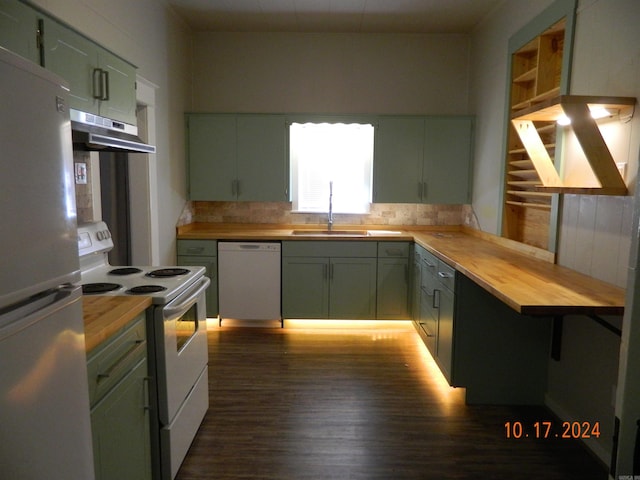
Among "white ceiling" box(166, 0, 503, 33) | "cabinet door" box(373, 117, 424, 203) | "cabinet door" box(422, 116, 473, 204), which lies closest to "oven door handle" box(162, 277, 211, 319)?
"cabinet door" box(373, 117, 424, 203)

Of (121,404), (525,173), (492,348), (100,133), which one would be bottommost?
(492,348)

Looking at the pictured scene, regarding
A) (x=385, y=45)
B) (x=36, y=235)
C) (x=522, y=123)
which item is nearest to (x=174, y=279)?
(x=36, y=235)

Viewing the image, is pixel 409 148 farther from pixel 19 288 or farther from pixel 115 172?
pixel 19 288

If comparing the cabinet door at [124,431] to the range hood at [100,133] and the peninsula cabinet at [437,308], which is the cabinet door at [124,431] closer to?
the range hood at [100,133]

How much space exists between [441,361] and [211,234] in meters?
2.34

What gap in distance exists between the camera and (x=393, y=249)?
13.7 feet

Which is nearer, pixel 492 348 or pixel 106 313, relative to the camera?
pixel 106 313

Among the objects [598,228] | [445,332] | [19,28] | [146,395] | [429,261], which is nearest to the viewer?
[19,28]

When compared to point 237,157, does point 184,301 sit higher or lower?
lower

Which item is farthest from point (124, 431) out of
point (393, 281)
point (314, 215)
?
point (314, 215)

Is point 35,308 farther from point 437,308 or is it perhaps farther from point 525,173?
point 525,173

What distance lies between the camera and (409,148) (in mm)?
4316

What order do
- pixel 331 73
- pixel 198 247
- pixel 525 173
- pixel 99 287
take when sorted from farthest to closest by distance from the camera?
pixel 331 73 < pixel 198 247 < pixel 525 173 < pixel 99 287

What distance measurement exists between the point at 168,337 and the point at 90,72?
1.26 m
